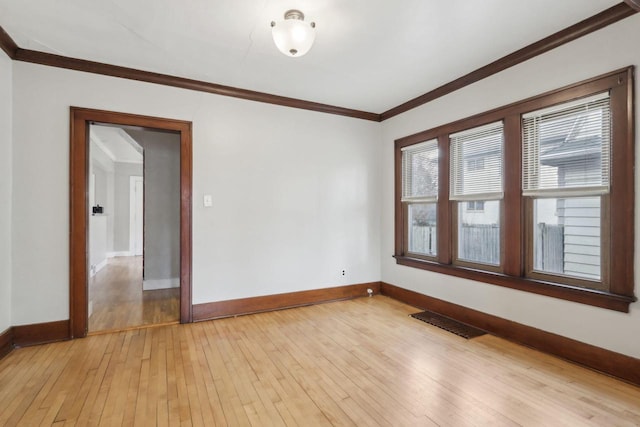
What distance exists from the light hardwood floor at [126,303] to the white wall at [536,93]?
308 cm

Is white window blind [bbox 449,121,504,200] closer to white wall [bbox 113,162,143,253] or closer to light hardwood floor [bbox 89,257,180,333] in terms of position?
light hardwood floor [bbox 89,257,180,333]

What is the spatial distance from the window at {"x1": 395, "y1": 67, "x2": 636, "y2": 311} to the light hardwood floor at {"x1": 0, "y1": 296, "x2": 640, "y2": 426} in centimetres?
70

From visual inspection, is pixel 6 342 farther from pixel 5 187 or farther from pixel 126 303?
pixel 126 303

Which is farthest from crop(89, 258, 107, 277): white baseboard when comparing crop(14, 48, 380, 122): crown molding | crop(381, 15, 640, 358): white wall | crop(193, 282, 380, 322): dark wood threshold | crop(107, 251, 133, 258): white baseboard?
crop(381, 15, 640, 358): white wall

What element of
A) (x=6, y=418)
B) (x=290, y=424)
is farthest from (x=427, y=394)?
(x=6, y=418)

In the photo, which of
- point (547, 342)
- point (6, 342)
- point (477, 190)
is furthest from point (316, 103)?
point (6, 342)

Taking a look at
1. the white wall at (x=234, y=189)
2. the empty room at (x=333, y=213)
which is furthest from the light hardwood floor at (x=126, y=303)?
the white wall at (x=234, y=189)

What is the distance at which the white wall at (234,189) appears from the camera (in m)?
2.82

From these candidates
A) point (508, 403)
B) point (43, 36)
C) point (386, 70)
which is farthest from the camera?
point (386, 70)

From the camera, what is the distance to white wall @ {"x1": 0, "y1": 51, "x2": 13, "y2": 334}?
2.60 meters

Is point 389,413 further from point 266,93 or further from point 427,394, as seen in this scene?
point 266,93

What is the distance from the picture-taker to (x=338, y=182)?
4305 mm

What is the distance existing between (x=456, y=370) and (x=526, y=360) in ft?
2.11

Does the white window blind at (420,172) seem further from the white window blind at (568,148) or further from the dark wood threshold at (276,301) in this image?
the dark wood threshold at (276,301)
